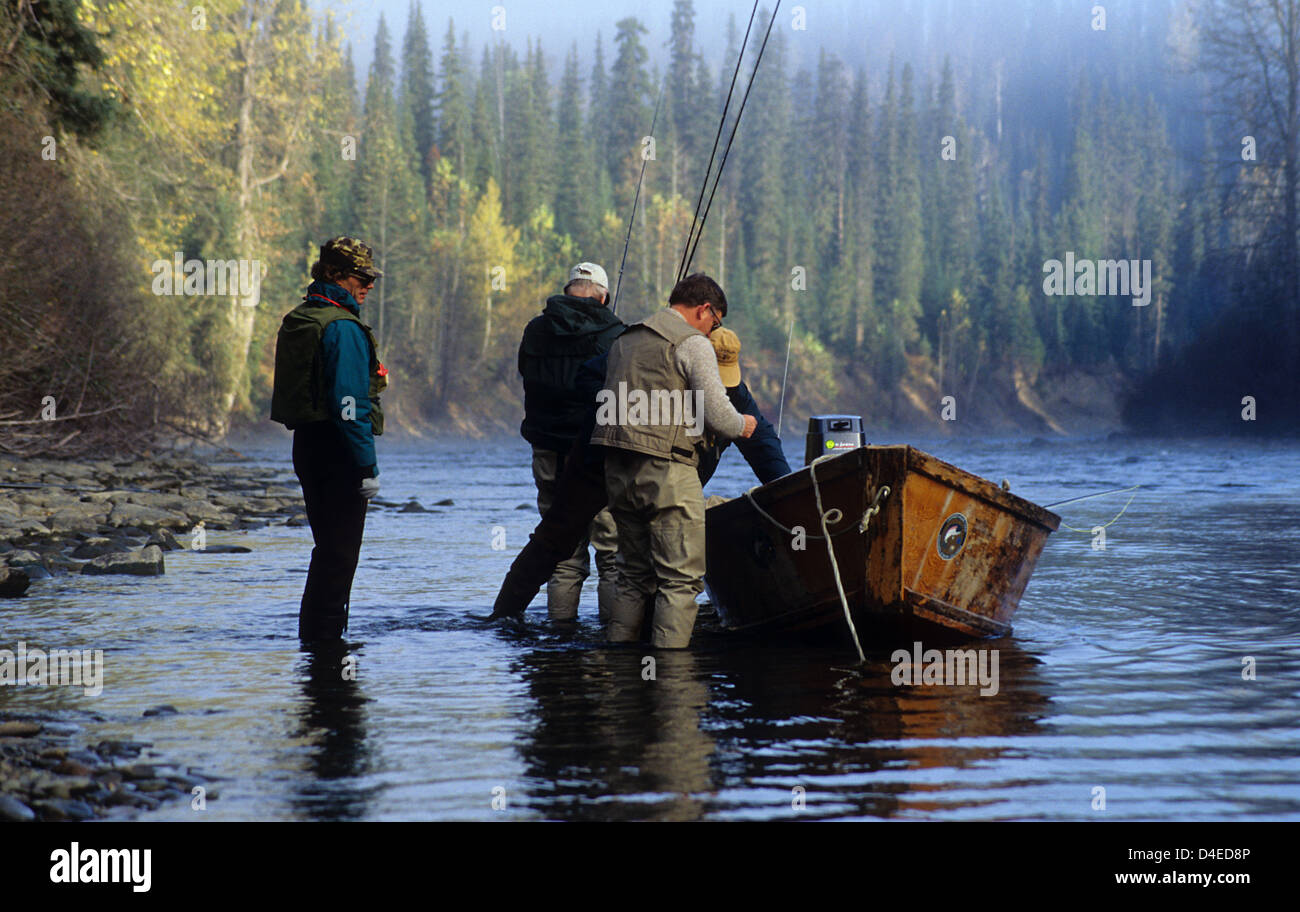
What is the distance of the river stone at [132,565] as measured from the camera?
35.0 feet

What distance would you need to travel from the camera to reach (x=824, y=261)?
84.9m

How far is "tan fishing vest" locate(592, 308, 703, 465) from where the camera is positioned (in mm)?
6852

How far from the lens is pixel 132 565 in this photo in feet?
35.1

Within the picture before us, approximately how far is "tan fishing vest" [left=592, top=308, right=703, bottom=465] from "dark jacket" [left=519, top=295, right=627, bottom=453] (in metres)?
1.11

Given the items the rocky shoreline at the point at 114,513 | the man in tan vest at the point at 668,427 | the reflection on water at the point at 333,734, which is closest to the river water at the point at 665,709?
the reflection on water at the point at 333,734

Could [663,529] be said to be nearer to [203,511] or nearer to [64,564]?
[64,564]

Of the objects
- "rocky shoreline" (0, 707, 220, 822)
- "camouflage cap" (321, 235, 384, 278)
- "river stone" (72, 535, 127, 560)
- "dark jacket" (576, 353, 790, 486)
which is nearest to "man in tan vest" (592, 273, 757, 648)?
"dark jacket" (576, 353, 790, 486)

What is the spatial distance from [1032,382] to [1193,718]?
77.1m

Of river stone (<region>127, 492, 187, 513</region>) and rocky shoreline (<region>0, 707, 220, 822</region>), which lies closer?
rocky shoreline (<region>0, 707, 220, 822</region>)

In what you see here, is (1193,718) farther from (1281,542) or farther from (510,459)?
(510,459)

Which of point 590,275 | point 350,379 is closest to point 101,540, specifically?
point 590,275

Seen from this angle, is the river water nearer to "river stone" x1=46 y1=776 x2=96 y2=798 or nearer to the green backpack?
"river stone" x1=46 y1=776 x2=96 y2=798

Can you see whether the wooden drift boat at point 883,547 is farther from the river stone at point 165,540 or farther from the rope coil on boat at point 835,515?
the river stone at point 165,540

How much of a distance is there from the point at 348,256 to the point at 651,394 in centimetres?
165
